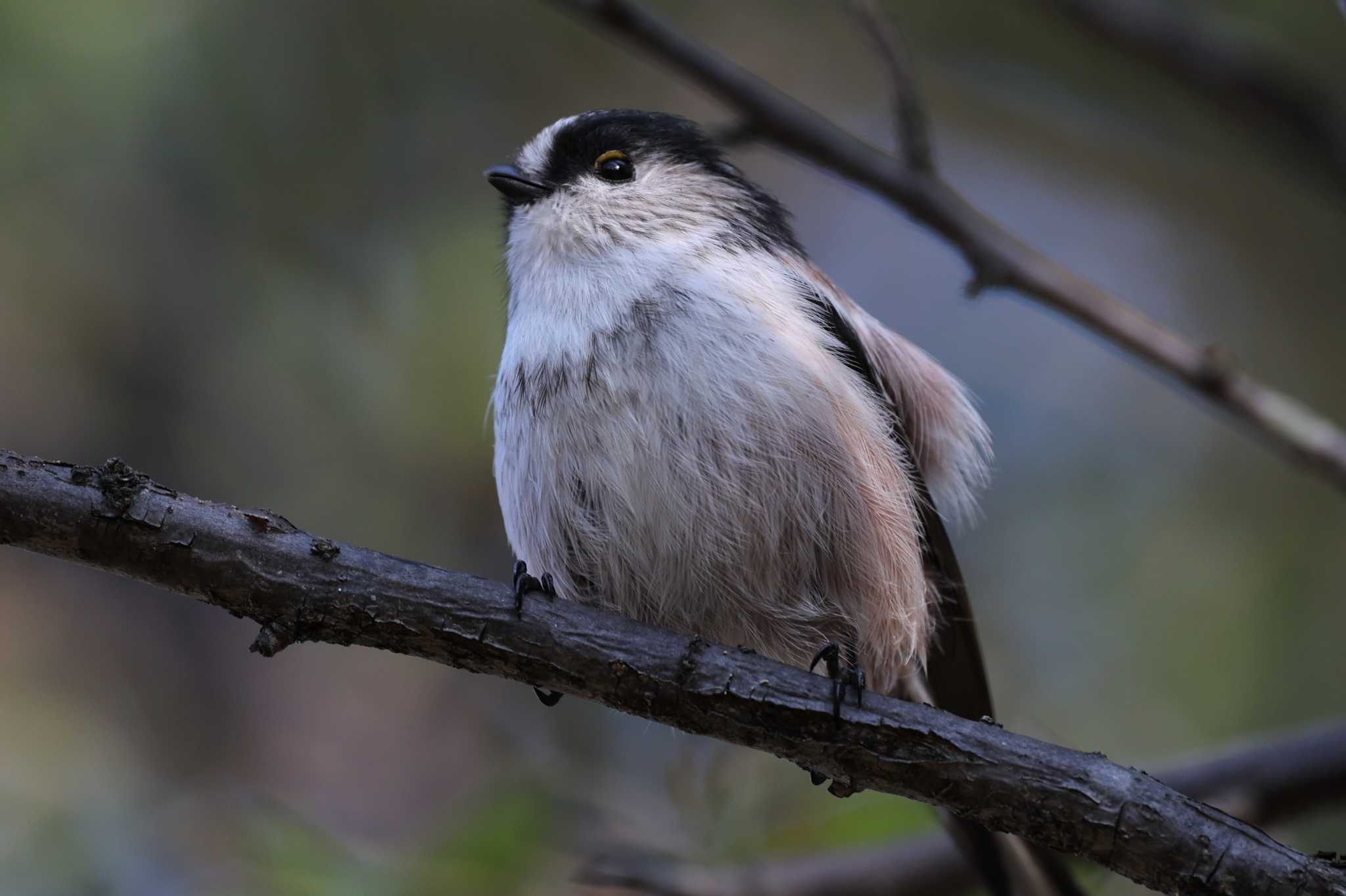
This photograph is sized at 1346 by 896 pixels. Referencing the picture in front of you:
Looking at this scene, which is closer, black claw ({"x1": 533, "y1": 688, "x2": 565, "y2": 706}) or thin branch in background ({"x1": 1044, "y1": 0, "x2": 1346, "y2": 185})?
black claw ({"x1": 533, "y1": 688, "x2": 565, "y2": 706})

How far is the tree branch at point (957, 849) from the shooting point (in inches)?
145

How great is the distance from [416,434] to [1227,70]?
140 inches

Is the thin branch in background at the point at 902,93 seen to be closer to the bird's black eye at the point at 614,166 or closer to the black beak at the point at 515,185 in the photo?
the bird's black eye at the point at 614,166

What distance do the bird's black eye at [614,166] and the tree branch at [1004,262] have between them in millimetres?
309

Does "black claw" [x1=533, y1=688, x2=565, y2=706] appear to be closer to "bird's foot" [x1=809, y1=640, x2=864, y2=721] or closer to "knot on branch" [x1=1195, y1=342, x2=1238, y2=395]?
"bird's foot" [x1=809, y1=640, x2=864, y2=721]

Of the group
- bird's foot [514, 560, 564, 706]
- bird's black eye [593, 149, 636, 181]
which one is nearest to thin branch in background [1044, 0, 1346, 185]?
bird's black eye [593, 149, 636, 181]

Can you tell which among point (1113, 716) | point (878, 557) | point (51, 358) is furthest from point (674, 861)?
point (51, 358)

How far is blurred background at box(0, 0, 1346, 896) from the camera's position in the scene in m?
4.40

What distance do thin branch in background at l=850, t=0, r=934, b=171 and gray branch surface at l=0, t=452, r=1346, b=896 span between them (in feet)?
5.81

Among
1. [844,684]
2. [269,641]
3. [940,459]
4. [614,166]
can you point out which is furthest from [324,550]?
[940,459]

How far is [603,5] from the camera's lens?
3379 mm

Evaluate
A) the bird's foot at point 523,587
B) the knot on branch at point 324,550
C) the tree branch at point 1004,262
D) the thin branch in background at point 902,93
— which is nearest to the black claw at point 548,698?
the bird's foot at point 523,587

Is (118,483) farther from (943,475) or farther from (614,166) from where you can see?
(943,475)

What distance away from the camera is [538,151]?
11.8 feet
